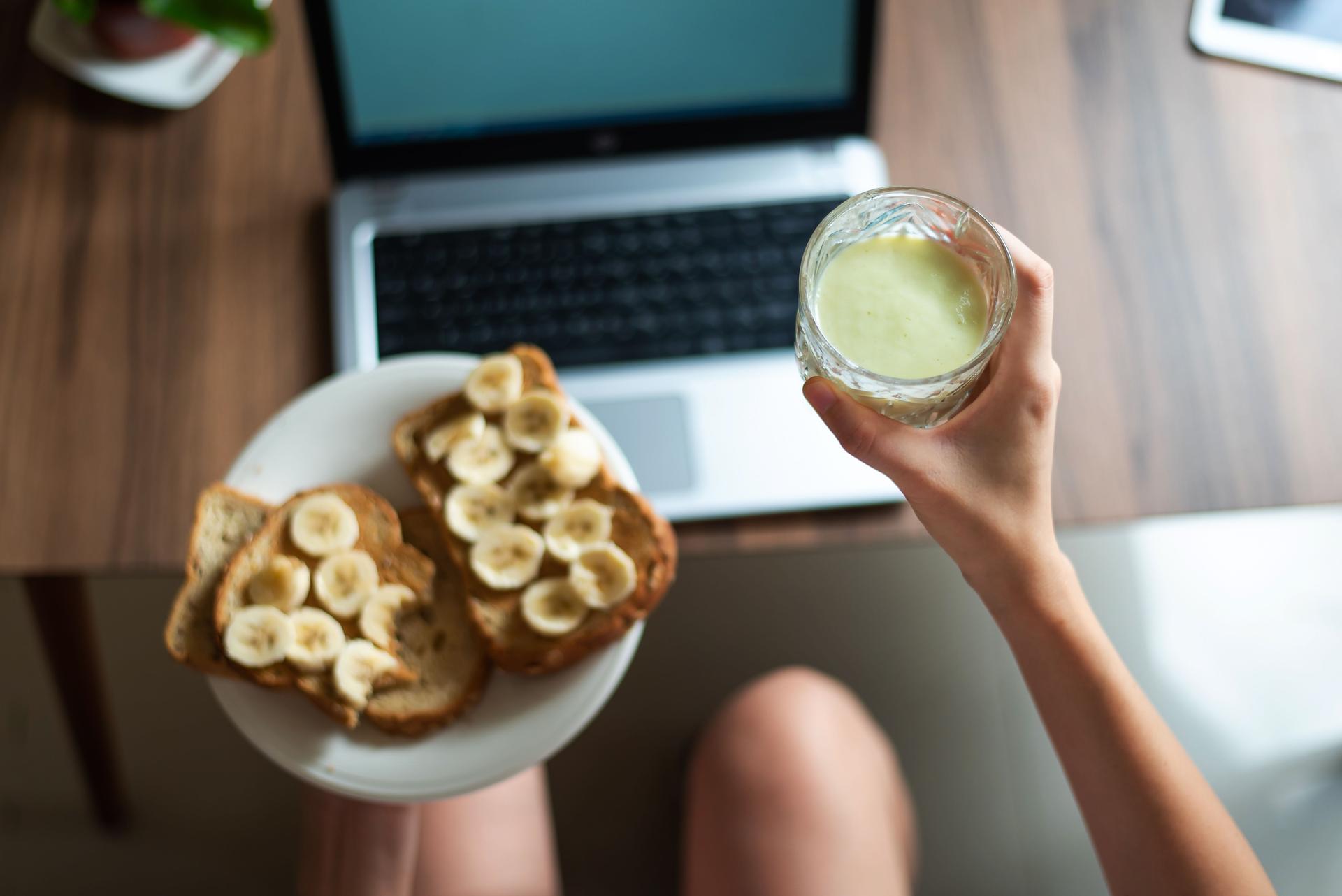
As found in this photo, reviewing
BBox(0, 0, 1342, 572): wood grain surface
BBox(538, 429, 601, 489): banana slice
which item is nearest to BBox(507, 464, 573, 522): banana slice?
BBox(538, 429, 601, 489): banana slice

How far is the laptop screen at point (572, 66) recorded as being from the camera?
89 cm

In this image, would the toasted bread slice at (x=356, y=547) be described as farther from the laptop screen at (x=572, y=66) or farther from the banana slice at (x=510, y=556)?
the laptop screen at (x=572, y=66)

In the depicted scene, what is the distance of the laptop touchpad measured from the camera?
0.90 meters

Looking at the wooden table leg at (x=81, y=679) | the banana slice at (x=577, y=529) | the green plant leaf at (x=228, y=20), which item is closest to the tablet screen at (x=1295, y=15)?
the banana slice at (x=577, y=529)

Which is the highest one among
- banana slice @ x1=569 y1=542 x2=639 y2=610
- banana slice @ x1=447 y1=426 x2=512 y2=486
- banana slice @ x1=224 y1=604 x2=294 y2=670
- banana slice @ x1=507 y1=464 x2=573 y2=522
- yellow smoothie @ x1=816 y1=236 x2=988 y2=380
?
yellow smoothie @ x1=816 y1=236 x2=988 y2=380

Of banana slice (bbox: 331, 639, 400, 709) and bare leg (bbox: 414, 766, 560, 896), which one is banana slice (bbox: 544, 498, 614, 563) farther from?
bare leg (bbox: 414, 766, 560, 896)

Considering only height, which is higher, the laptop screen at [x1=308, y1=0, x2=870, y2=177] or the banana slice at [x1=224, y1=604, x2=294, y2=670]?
the laptop screen at [x1=308, y1=0, x2=870, y2=177]

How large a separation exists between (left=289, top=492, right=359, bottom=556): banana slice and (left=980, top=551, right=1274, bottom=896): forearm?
485 mm

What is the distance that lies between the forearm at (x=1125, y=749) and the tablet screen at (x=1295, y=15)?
0.66 meters

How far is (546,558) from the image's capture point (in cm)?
85

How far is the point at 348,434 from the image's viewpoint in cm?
87

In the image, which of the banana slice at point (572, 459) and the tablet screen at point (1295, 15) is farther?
the tablet screen at point (1295, 15)

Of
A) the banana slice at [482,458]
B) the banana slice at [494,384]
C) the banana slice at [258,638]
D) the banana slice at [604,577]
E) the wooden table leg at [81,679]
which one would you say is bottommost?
the wooden table leg at [81,679]

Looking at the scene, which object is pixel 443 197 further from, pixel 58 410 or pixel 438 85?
pixel 58 410
